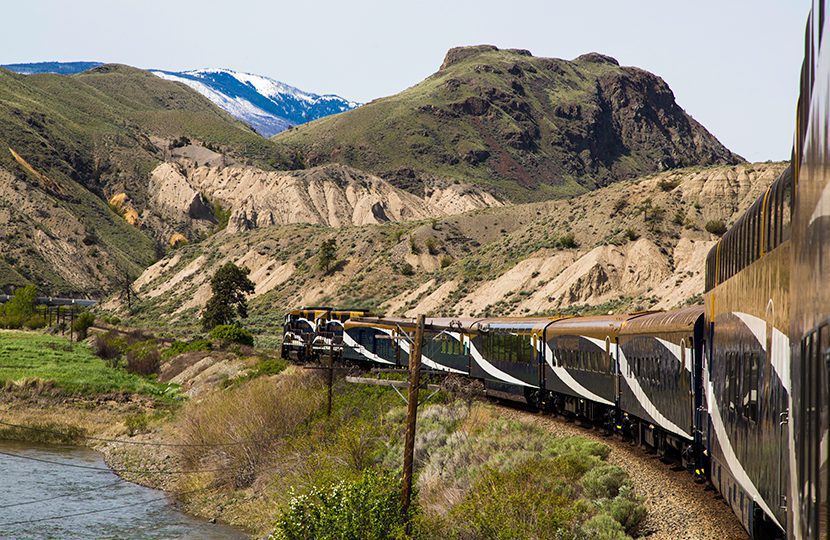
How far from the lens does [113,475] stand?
51.2m

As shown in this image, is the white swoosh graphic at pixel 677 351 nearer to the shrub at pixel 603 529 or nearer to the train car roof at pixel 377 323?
the shrub at pixel 603 529

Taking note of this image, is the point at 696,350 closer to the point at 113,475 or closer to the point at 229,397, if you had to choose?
the point at 229,397

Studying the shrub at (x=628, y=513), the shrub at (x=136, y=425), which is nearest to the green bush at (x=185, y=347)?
the shrub at (x=136, y=425)

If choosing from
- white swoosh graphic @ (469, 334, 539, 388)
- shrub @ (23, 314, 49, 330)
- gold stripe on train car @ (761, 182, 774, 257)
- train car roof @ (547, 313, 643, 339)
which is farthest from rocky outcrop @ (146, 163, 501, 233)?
gold stripe on train car @ (761, 182, 774, 257)

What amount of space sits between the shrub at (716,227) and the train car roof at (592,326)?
189ft

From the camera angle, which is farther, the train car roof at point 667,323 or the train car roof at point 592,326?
the train car roof at point 592,326

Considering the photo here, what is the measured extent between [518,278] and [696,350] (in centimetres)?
7863

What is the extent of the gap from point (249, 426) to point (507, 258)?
61.7m

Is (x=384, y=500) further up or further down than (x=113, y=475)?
further up

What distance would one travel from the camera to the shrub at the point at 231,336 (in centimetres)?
9169

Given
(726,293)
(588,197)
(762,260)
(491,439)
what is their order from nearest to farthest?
(762,260) → (726,293) → (491,439) → (588,197)

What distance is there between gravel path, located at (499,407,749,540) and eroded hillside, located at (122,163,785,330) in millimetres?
52356

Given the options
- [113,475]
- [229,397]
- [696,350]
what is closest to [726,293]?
[696,350]

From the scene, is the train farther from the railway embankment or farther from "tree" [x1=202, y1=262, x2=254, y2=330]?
"tree" [x1=202, y1=262, x2=254, y2=330]
